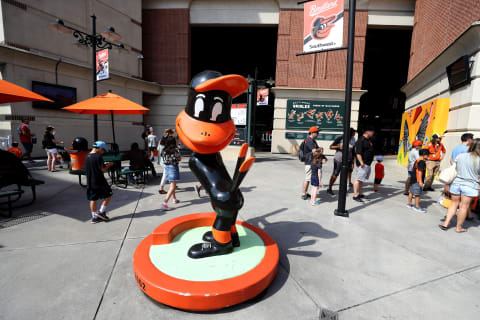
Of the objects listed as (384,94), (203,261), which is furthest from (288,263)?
(384,94)

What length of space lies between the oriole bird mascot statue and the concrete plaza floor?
758 millimetres

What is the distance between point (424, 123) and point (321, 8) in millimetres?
8108

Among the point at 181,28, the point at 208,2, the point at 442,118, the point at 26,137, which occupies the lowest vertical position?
the point at 26,137

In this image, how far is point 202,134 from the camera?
267cm

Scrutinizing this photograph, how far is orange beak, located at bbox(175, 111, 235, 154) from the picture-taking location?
268cm

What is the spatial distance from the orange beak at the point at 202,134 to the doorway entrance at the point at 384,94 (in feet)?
72.7

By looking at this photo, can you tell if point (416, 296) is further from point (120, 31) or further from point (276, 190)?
point (120, 31)

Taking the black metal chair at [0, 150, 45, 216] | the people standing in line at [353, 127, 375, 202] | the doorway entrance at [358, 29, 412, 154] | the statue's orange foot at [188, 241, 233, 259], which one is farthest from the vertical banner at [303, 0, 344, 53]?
the doorway entrance at [358, 29, 412, 154]

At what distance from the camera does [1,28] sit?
945 cm

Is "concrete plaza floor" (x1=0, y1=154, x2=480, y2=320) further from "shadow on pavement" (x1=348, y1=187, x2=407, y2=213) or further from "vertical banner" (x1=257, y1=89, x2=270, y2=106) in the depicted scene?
"vertical banner" (x1=257, y1=89, x2=270, y2=106)

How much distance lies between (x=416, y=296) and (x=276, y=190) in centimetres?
430

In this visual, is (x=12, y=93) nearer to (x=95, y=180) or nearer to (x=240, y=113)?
(x=95, y=180)

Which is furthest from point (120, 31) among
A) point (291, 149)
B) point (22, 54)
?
point (291, 149)

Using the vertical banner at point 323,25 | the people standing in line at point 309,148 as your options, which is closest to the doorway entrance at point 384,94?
the people standing in line at point 309,148
